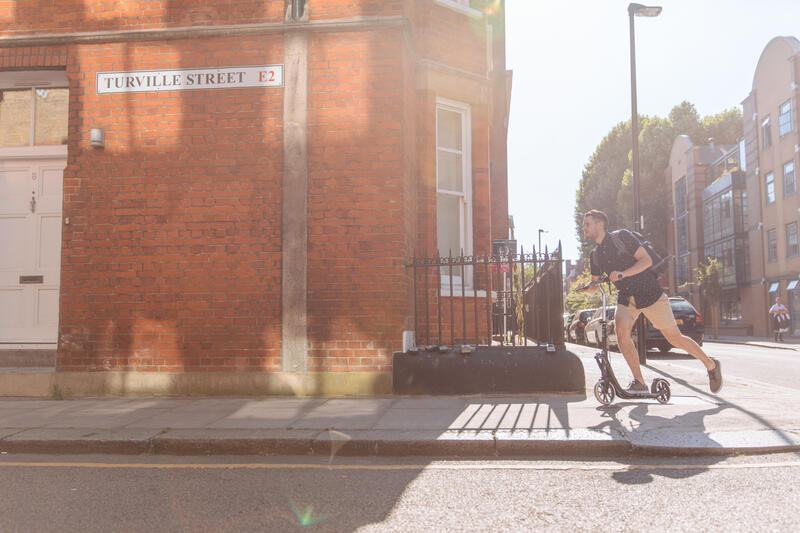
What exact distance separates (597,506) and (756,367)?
10740 mm

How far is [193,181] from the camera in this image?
7746mm

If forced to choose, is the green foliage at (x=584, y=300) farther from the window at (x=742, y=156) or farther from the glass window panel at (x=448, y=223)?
the glass window panel at (x=448, y=223)

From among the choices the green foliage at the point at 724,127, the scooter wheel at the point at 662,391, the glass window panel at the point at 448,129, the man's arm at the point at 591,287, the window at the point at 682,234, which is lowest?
the scooter wheel at the point at 662,391

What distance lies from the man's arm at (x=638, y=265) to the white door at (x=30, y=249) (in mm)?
6708

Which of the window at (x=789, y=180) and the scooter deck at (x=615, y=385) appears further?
the window at (x=789, y=180)

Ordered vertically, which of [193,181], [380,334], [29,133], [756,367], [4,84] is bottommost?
[756,367]

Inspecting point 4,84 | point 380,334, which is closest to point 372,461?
point 380,334

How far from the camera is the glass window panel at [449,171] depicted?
9.09m

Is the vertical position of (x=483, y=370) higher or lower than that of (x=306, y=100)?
lower

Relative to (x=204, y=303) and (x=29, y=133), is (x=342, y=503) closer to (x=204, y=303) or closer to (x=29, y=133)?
(x=204, y=303)

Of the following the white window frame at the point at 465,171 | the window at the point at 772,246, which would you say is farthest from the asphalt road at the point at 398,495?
the window at the point at 772,246

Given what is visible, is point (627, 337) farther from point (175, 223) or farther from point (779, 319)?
point (779, 319)

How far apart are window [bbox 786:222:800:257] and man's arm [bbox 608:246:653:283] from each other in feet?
95.5

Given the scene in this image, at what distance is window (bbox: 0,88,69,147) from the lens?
861 centimetres
